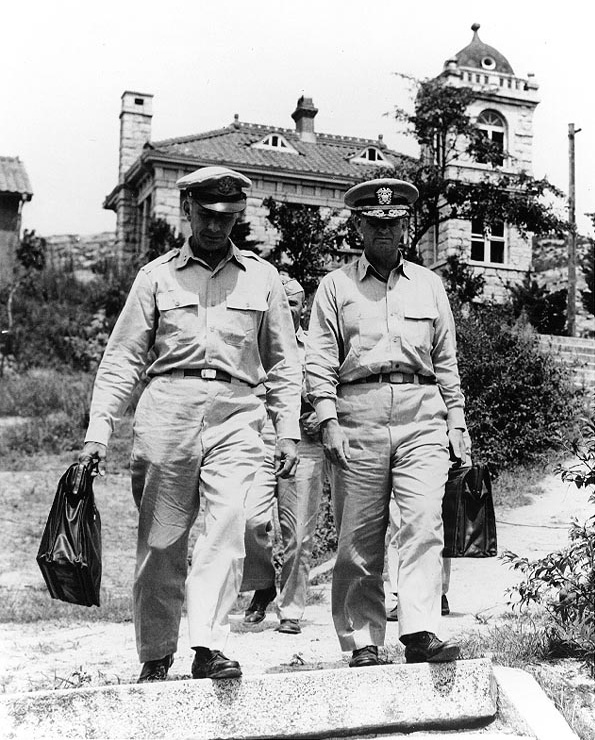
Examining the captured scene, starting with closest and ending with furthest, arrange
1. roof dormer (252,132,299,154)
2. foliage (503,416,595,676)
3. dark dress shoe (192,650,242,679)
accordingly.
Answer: dark dress shoe (192,650,242,679) → foliage (503,416,595,676) → roof dormer (252,132,299,154)

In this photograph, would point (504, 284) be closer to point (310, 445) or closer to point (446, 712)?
point (310, 445)

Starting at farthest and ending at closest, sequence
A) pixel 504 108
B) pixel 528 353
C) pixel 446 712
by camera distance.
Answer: pixel 504 108, pixel 528 353, pixel 446 712

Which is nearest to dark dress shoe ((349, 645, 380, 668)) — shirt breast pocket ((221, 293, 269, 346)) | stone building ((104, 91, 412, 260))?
shirt breast pocket ((221, 293, 269, 346))

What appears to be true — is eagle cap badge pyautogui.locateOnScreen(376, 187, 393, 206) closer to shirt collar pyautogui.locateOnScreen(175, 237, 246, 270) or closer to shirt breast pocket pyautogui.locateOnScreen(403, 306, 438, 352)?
shirt breast pocket pyautogui.locateOnScreen(403, 306, 438, 352)

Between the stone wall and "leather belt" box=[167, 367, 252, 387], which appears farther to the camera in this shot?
the stone wall

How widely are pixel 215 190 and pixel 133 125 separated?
27.7 m

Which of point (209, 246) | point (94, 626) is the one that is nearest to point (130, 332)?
point (209, 246)

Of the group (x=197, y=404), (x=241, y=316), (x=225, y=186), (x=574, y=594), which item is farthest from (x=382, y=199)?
(x=574, y=594)

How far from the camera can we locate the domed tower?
26.7m

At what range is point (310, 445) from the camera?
6.50 m

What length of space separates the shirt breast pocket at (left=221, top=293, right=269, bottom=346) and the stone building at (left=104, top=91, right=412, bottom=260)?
20716mm

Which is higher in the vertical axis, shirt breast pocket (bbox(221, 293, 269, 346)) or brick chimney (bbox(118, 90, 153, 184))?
brick chimney (bbox(118, 90, 153, 184))

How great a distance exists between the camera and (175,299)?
4480 millimetres

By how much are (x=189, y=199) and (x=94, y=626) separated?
3.61 metres
